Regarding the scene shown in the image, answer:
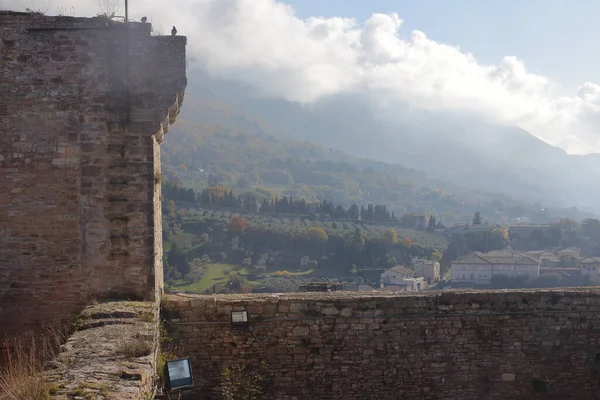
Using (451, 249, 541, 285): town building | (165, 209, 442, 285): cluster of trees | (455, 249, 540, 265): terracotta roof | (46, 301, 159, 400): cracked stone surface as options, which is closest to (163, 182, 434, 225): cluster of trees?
(165, 209, 442, 285): cluster of trees

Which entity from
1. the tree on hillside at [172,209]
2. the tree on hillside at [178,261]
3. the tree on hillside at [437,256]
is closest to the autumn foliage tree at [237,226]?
the tree on hillside at [172,209]

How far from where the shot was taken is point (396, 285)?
79.1 m

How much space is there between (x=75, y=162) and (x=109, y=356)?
3438mm

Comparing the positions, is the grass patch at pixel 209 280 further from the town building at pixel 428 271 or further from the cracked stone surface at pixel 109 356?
the cracked stone surface at pixel 109 356

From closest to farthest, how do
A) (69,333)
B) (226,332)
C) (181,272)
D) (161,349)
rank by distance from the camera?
(69,333) < (161,349) < (226,332) < (181,272)

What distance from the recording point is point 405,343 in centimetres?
950

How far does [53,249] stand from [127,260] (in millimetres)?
1014

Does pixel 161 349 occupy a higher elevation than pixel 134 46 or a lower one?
lower

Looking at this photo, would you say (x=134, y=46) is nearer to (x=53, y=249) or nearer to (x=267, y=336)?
(x=53, y=249)

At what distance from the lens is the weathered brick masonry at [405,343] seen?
9.27 m

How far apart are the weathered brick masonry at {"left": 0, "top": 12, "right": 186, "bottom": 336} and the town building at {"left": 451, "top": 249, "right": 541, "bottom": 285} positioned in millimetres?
73076

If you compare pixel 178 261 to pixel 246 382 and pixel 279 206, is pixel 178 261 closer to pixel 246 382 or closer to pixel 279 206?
pixel 279 206

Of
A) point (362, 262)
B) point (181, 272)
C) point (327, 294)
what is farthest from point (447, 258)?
point (327, 294)

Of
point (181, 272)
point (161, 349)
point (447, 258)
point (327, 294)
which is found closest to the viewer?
point (161, 349)
